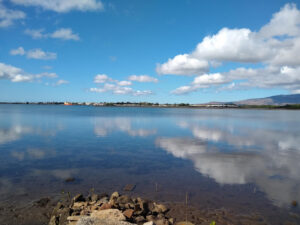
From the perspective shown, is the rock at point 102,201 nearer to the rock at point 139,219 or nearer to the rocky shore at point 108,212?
the rocky shore at point 108,212

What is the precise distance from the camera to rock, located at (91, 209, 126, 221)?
992 cm

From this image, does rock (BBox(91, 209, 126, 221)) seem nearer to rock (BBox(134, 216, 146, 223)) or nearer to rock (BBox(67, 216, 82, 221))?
rock (BBox(67, 216, 82, 221))

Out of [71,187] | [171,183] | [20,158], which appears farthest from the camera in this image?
[20,158]

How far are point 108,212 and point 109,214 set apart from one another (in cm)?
16

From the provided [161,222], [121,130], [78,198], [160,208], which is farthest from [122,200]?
[121,130]

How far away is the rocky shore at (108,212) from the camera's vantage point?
384 inches

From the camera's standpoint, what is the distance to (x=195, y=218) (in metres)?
11.6

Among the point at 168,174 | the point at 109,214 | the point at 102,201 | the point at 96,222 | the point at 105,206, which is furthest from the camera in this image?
the point at 168,174

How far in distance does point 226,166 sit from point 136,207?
526 inches

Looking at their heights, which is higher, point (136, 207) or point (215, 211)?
point (136, 207)

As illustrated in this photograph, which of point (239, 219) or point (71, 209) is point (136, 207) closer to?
point (71, 209)

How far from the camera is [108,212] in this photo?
33.7 ft

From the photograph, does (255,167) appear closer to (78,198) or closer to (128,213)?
(128,213)

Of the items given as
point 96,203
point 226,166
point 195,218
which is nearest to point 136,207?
point 96,203
